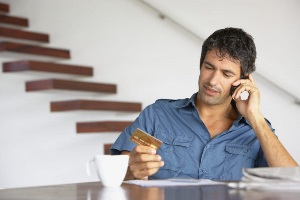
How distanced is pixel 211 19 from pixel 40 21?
5.23ft

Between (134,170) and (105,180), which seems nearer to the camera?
(105,180)

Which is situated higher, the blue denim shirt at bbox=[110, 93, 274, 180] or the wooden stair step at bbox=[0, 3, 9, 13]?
the wooden stair step at bbox=[0, 3, 9, 13]

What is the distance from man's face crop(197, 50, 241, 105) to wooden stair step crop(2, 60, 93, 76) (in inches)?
79.6

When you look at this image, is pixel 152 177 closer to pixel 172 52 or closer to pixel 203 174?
pixel 203 174

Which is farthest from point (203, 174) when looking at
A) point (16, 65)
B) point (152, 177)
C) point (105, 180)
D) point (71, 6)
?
point (71, 6)

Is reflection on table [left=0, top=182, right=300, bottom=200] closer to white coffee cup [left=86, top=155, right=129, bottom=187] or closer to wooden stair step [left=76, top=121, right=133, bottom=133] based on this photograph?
white coffee cup [left=86, top=155, right=129, bottom=187]

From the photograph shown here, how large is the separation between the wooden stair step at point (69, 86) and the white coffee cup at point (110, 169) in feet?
8.57

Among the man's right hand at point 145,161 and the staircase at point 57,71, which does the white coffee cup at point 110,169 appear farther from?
the staircase at point 57,71

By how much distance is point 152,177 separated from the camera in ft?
8.09

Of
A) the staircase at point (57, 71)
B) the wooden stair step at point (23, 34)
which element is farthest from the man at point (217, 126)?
the wooden stair step at point (23, 34)

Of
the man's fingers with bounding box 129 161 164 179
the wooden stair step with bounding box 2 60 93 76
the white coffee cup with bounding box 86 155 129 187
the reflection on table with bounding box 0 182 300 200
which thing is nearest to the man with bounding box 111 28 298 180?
the man's fingers with bounding box 129 161 164 179

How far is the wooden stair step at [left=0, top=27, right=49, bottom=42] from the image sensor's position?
481 centimetres

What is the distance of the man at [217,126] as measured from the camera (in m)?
2.45

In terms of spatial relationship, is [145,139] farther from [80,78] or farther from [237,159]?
[80,78]
